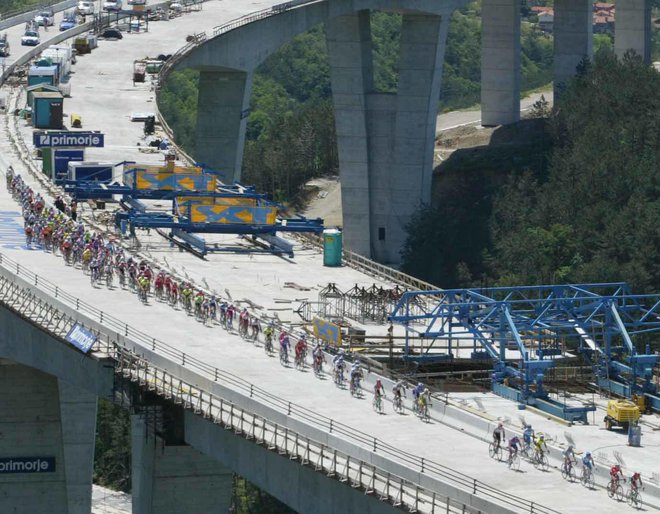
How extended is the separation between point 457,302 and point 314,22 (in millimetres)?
76069

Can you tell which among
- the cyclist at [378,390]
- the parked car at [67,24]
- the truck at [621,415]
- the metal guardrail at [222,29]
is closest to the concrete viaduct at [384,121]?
the metal guardrail at [222,29]

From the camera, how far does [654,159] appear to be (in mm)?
168625

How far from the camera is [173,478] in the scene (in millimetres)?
106375

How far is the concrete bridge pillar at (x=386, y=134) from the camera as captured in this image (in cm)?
19262

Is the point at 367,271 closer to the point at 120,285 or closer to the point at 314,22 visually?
the point at 120,285

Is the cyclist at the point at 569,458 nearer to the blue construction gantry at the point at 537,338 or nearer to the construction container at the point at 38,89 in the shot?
the blue construction gantry at the point at 537,338

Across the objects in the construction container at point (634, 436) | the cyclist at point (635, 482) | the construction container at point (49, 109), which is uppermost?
the construction container at point (49, 109)

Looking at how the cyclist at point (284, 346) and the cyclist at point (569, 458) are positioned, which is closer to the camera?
the cyclist at point (569, 458)

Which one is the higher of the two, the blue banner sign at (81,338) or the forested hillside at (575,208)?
the blue banner sign at (81,338)

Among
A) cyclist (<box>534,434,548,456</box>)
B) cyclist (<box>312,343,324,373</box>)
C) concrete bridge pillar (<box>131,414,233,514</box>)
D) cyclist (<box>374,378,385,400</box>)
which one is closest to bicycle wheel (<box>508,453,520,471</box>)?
cyclist (<box>534,434,548,456</box>)

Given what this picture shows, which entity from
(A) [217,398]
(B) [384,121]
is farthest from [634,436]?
(B) [384,121]

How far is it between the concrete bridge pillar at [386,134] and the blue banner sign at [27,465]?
71.7 m

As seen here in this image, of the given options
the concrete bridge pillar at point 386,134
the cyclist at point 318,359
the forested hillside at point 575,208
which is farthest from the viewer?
the concrete bridge pillar at point 386,134

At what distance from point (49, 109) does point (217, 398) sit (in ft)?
216
